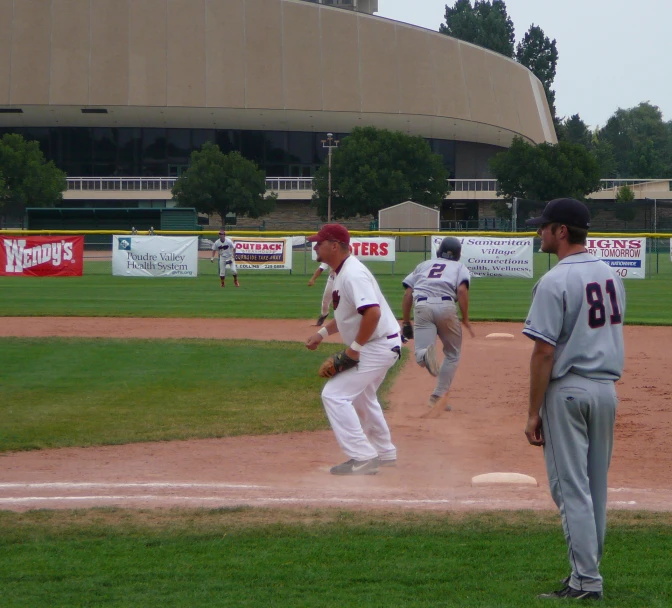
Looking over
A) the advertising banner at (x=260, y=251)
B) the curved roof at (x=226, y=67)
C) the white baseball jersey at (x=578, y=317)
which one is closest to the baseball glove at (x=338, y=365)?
the white baseball jersey at (x=578, y=317)

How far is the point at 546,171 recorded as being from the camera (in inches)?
2606

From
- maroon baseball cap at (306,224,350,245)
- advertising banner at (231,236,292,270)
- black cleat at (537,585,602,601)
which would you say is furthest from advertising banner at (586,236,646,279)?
black cleat at (537,585,602,601)

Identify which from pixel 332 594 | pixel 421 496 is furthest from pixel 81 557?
pixel 421 496

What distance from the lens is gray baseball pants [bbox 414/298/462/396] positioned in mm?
10477

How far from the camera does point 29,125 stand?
7581 cm

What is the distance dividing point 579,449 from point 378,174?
61722 mm

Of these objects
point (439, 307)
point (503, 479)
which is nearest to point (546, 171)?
point (439, 307)

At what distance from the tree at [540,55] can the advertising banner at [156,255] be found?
274 ft

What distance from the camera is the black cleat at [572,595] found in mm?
4598

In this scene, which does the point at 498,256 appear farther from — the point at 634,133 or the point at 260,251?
the point at 634,133

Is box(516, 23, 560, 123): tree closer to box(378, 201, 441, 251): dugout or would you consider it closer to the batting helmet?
box(378, 201, 441, 251): dugout

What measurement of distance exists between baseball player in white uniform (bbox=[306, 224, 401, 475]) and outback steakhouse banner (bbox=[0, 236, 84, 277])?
26.3m

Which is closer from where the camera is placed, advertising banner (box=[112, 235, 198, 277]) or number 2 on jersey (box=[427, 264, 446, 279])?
number 2 on jersey (box=[427, 264, 446, 279])

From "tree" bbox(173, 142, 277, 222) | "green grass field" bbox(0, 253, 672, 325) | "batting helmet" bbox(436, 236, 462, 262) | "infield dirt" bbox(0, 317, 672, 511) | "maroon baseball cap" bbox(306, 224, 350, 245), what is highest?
"tree" bbox(173, 142, 277, 222)
